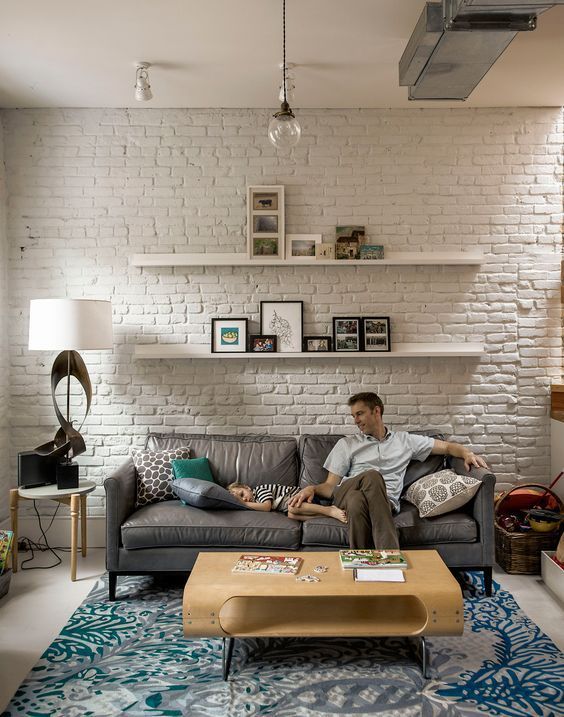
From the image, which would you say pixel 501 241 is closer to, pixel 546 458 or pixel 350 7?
pixel 546 458

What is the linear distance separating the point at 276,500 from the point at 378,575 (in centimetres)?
117

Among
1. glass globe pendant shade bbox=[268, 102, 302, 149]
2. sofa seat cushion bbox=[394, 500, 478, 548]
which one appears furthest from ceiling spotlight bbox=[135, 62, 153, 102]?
sofa seat cushion bbox=[394, 500, 478, 548]

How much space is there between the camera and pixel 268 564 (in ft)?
10.1

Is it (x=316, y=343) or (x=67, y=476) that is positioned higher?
(x=316, y=343)

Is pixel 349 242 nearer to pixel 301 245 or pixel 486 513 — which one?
pixel 301 245

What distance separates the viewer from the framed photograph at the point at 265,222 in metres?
4.59

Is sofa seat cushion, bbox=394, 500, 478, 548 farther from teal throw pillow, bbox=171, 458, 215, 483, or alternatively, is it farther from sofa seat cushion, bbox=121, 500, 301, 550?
teal throw pillow, bbox=171, 458, 215, 483

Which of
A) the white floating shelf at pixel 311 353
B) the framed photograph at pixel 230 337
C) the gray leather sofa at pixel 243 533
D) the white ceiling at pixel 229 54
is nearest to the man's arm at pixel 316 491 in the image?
the gray leather sofa at pixel 243 533

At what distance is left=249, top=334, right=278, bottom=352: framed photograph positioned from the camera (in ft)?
15.1

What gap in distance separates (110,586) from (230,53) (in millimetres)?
2981

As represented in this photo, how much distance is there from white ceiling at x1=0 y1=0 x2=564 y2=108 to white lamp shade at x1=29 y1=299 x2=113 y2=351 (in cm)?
137

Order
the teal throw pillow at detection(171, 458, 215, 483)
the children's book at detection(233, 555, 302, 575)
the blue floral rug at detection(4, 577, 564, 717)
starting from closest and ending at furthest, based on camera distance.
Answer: the blue floral rug at detection(4, 577, 564, 717)
the children's book at detection(233, 555, 302, 575)
the teal throw pillow at detection(171, 458, 215, 483)

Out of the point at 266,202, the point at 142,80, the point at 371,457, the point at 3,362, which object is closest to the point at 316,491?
the point at 371,457

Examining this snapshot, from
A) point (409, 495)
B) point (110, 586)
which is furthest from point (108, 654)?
point (409, 495)
